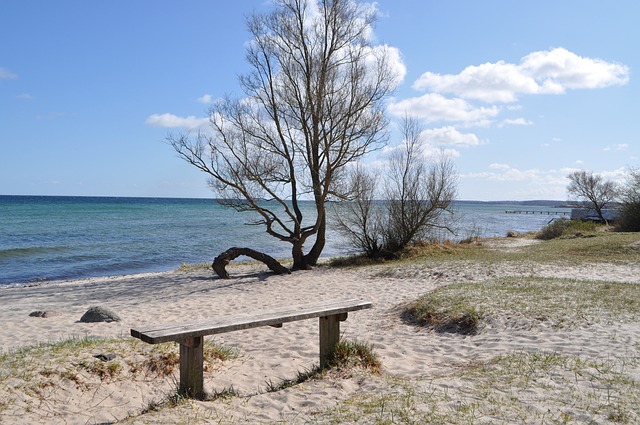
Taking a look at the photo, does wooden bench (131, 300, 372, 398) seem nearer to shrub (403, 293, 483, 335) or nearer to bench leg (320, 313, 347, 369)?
bench leg (320, 313, 347, 369)

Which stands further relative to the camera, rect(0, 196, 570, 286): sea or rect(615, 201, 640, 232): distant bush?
rect(615, 201, 640, 232): distant bush

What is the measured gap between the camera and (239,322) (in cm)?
539

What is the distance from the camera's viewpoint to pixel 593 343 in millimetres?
6547

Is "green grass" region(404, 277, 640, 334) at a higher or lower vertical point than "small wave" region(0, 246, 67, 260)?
higher

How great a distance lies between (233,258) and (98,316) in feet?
28.4

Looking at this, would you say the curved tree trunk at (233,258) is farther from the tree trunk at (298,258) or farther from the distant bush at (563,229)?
the distant bush at (563,229)

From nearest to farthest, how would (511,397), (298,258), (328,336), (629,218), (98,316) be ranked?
1. (511,397)
2. (328,336)
3. (98,316)
4. (298,258)
5. (629,218)

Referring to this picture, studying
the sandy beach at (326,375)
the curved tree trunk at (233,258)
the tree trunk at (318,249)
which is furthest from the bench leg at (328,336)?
the tree trunk at (318,249)

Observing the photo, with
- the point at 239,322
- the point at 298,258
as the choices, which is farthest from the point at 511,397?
the point at 298,258

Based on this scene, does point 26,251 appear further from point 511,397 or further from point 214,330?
point 511,397

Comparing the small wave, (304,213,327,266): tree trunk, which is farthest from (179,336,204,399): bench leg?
the small wave

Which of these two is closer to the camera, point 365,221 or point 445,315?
point 445,315

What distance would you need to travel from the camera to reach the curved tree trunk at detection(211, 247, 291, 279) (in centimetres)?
1773

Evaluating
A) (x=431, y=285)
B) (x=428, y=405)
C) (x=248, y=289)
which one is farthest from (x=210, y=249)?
(x=428, y=405)
